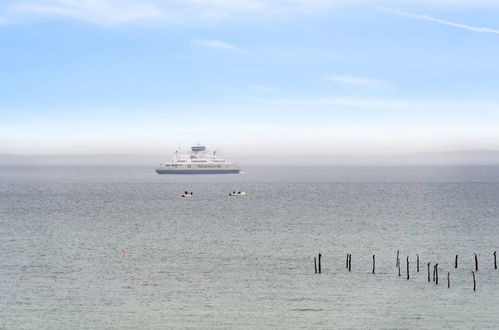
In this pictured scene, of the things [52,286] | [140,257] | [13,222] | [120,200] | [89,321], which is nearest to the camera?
[89,321]

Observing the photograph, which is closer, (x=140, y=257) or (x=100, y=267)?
(x=100, y=267)

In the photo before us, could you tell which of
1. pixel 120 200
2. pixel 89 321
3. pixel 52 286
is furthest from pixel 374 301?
pixel 120 200

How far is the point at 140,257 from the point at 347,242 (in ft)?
76.1

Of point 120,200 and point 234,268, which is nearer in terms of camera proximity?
point 234,268

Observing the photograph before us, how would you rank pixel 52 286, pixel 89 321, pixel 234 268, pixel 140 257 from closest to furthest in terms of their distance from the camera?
pixel 89 321
pixel 52 286
pixel 234 268
pixel 140 257

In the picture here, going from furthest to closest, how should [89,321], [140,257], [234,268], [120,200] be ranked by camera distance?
[120,200]
[140,257]
[234,268]
[89,321]

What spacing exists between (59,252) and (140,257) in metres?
9.39

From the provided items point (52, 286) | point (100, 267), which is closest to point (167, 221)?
point (100, 267)

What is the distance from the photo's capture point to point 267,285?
44.8 meters

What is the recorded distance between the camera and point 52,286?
44531mm

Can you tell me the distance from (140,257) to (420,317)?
28983 millimetres

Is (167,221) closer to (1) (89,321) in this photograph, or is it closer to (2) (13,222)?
(2) (13,222)

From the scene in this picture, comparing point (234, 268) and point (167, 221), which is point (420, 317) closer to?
point (234, 268)

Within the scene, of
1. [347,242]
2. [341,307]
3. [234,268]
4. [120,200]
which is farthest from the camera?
[120,200]
